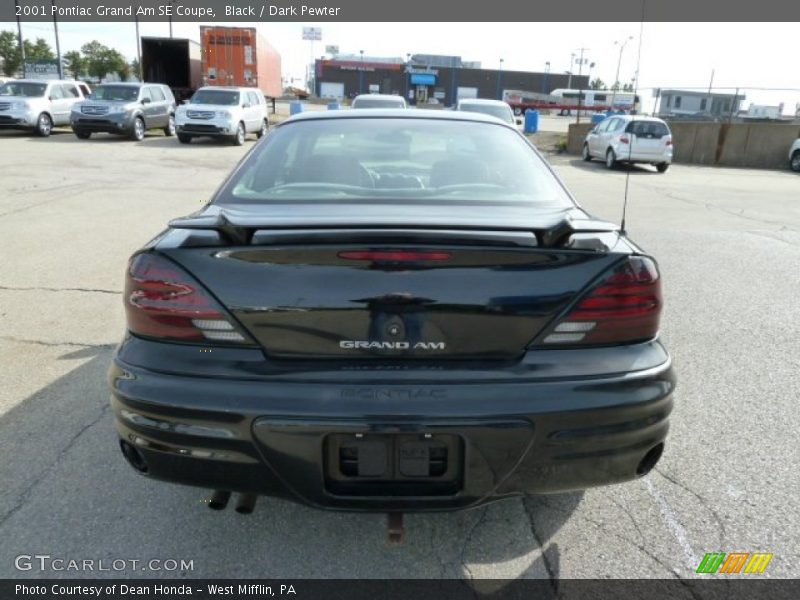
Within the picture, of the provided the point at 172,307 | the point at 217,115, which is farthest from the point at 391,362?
the point at 217,115

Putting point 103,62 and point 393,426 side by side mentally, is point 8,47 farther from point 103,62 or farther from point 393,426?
point 393,426

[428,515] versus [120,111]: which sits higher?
[120,111]

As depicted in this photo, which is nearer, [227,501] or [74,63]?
[227,501]

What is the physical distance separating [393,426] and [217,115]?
65.5 ft

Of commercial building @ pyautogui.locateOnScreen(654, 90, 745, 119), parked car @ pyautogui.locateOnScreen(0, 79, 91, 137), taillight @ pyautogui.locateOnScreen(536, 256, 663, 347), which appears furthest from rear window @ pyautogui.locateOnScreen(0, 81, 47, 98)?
taillight @ pyautogui.locateOnScreen(536, 256, 663, 347)

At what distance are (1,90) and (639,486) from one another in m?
24.2

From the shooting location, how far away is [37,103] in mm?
20469

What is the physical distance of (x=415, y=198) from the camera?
103 inches

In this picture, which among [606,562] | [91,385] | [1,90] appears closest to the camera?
[606,562]

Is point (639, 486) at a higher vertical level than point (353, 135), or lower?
lower

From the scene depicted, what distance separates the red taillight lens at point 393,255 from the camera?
1975 mm

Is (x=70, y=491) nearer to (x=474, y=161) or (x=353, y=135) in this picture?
(x=353, y=135)

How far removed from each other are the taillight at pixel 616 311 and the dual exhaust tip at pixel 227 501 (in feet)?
4.30
